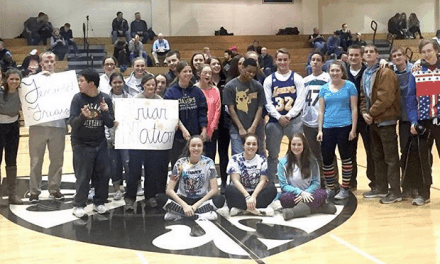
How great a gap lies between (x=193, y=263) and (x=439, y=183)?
398 cm

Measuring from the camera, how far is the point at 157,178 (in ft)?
20.9

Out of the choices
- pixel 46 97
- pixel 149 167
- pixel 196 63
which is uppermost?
pixel 196 63

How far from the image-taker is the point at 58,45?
19.2m

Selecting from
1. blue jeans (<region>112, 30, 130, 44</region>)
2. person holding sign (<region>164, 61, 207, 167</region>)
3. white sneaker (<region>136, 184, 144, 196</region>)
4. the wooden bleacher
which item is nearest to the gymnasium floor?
white sneaker (<region>136, 184, 144, 196</region>)

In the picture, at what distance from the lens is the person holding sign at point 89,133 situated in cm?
595

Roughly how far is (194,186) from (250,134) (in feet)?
2.93

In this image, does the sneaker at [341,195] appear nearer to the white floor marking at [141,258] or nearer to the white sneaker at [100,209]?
the white sneaker at [100,209]

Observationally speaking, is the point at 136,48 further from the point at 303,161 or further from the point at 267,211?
the point at 267,211

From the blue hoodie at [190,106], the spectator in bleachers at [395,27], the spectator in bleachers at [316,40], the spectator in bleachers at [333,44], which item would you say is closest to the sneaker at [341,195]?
the blue hoodie at [190,106]

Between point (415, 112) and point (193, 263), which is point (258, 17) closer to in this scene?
point (415, 112)

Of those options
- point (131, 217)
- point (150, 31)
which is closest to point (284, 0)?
point (150, 31)

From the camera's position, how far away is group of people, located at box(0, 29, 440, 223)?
5.94 metres

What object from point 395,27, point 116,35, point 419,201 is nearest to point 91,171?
point 419,201

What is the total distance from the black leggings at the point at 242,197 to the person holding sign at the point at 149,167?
0.80 metres
